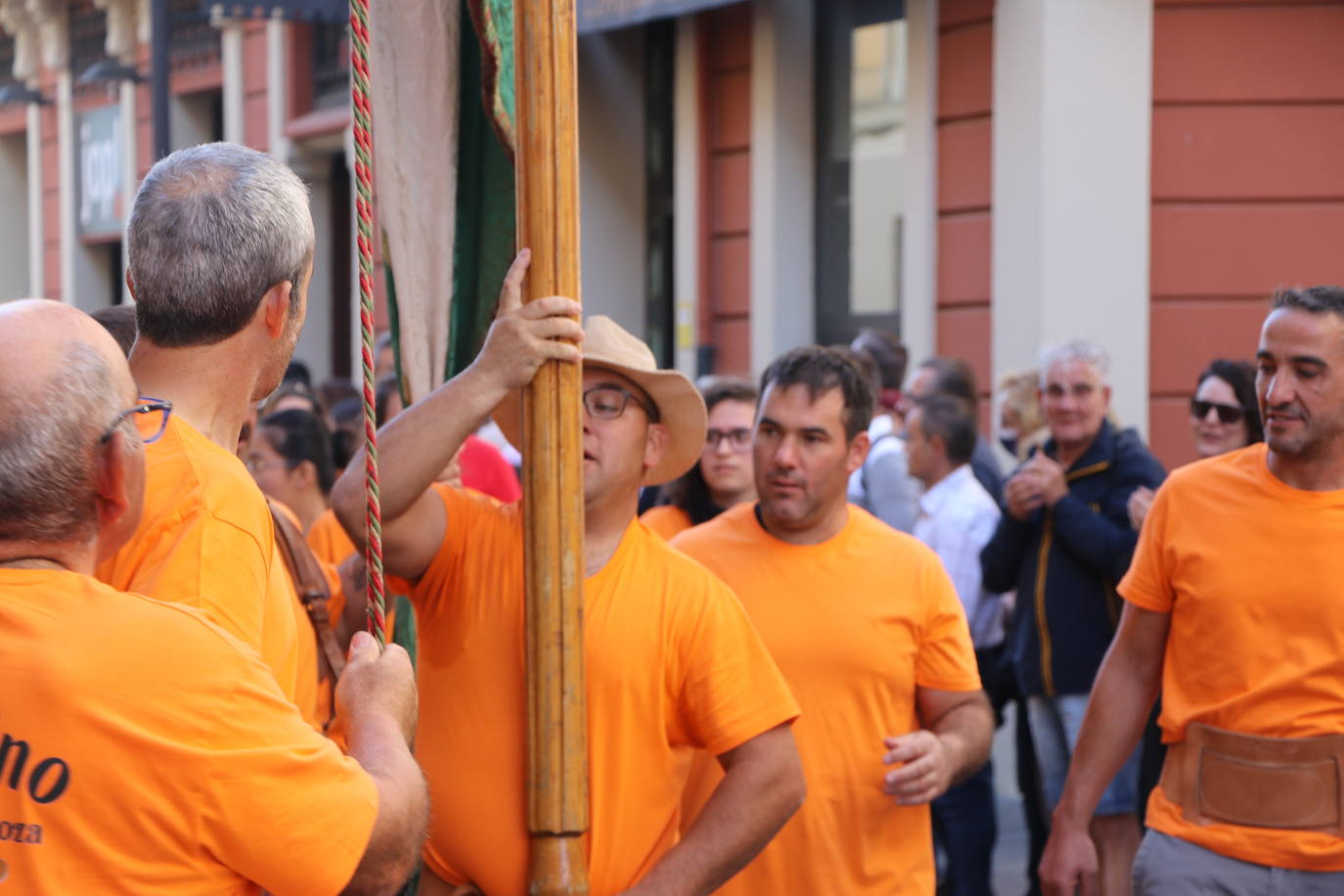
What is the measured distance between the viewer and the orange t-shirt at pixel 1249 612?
3674mm

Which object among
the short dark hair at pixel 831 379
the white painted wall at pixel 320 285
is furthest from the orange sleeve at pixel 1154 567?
the white painted wall at pixel 320 285

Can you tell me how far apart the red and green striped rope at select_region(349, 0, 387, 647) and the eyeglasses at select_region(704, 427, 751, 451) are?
2777mm

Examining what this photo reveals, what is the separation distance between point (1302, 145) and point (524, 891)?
634 centimetres

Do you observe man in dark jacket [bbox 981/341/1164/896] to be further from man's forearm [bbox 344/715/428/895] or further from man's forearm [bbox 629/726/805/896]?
man's forearm [bbox 344/715/428/895]

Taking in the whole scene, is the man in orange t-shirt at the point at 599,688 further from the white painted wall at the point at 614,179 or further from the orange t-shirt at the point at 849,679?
the white painted wall at the point at 614,179

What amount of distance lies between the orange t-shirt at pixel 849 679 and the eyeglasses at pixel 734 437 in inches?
47.7

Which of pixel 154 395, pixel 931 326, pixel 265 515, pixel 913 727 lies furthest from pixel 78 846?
pixel 931 326

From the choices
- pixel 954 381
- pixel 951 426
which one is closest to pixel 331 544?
pixel 951 426

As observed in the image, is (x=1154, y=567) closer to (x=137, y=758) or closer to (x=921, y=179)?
(x=137, y=758)

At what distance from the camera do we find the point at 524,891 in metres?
2.95

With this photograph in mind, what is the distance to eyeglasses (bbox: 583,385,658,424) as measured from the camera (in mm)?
3391

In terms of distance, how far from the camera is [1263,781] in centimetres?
371

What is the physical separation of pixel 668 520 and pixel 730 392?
49 cm

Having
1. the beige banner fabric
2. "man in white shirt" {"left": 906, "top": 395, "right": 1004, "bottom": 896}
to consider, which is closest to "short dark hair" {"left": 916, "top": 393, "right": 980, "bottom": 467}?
"man in white shirt" {"left": 906, "top": 395, "right": 1004, "bottom": 896}
